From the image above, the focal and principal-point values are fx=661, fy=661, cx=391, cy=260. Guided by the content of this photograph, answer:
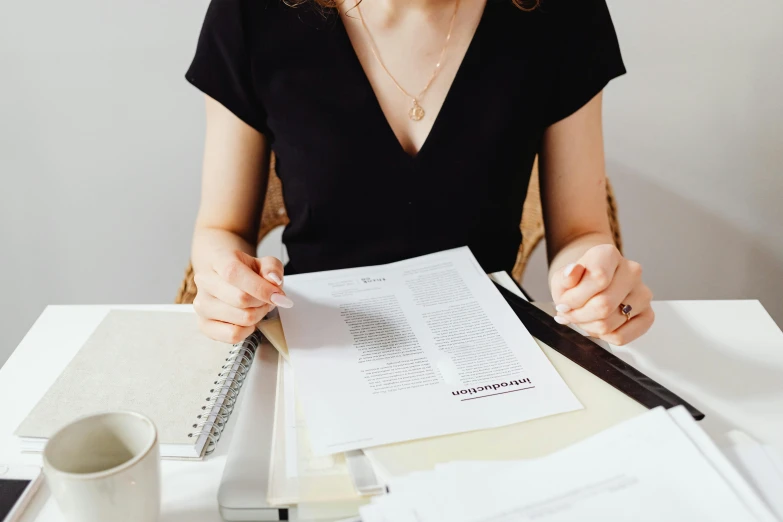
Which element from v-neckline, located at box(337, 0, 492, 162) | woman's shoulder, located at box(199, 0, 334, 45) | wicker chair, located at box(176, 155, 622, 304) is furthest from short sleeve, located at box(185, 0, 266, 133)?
wicker chair, located at box(176, 155, 622, 304)

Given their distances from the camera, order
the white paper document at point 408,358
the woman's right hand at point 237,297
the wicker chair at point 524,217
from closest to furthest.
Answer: the white paper document at point 408,358 < the woman's right hand at point 237,297 < the wicker chair at point 524,217

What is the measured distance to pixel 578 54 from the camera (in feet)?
3.02

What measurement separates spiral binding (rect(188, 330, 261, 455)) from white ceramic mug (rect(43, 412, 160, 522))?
11 centimetres

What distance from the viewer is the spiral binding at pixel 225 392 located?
1.94 feet

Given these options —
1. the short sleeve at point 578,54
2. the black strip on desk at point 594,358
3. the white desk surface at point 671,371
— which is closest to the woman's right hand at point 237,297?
the white desk surface at point 671,371

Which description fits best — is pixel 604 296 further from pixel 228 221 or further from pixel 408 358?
pixel 228 221

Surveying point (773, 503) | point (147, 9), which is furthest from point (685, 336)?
point (147, 9)

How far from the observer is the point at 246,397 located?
2.02 ft

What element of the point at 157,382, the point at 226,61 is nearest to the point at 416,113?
the point at 226,61

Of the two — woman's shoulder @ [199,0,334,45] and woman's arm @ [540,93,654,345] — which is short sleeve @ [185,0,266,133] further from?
woman's arm @ [540,93,654,345]

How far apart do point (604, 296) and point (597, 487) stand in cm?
23

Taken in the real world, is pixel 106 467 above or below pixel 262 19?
below

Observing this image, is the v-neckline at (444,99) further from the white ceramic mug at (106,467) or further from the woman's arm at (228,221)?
the white ceramic mug at (106,467)

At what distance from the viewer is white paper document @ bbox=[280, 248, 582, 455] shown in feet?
1.81
